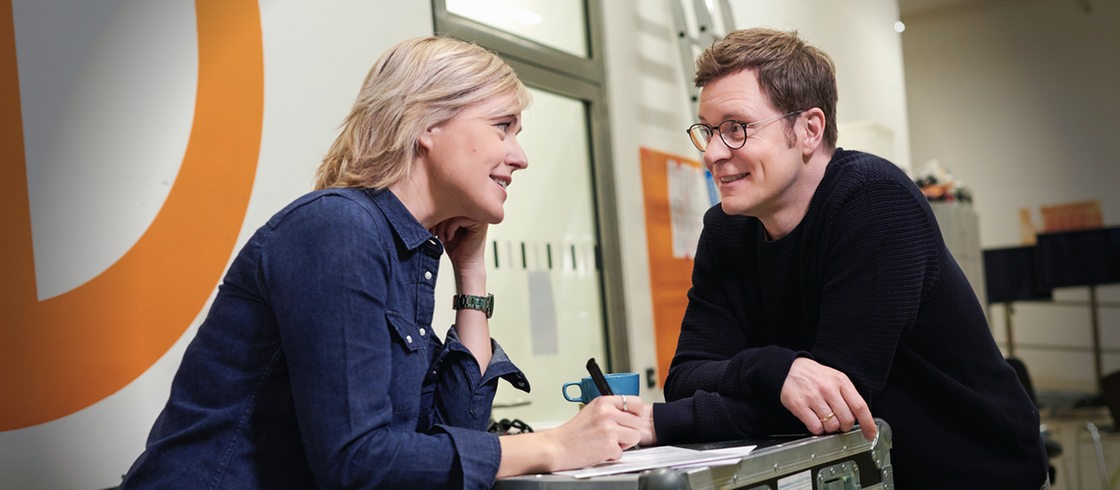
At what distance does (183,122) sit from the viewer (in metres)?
2.26

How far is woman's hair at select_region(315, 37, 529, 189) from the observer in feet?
4.52

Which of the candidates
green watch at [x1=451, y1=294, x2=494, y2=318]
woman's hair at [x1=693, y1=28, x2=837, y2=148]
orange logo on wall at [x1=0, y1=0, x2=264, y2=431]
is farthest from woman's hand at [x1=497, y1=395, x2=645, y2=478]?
orange logo on wall at [x1=0, y1=0, x2=264, y2=431]

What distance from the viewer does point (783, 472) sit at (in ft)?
4.11

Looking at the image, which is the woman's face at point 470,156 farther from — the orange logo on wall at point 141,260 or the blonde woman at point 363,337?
the orange logo on wall at point 141,260

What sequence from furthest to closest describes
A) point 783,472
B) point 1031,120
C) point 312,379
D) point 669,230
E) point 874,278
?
point 1031,120 < point 669,230 < point 874,278 < point 783,472 < point 312,379

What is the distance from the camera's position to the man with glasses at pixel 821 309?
1475 millimetres

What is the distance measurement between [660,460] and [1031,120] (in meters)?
9.50

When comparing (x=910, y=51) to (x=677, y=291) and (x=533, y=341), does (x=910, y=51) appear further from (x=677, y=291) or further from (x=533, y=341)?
(x=533, y=341)

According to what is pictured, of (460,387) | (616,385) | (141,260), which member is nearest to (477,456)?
(460,387)

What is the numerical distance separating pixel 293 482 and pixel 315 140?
154 centimetres

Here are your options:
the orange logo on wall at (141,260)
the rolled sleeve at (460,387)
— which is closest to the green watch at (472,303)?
the rolled sleeve at (460,387)

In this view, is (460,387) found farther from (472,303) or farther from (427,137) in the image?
(427,137)

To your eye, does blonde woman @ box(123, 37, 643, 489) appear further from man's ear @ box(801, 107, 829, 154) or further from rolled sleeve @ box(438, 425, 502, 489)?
man's ear @ box(801, 107, 829, 154)

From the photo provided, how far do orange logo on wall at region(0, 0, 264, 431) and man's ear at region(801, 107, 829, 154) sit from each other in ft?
4.31
